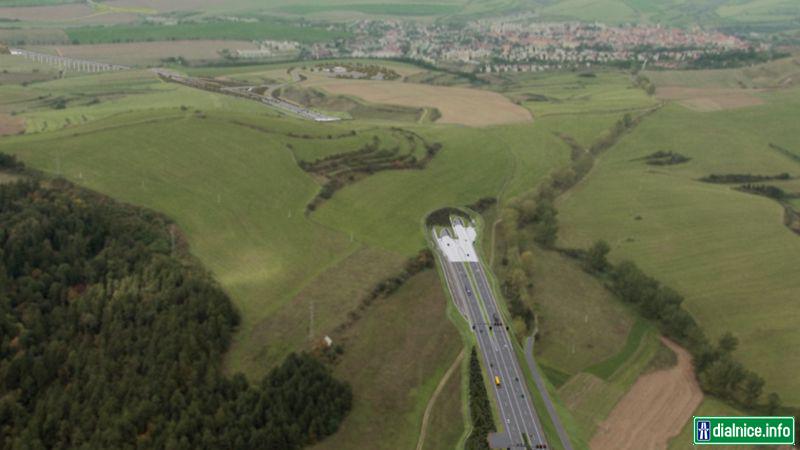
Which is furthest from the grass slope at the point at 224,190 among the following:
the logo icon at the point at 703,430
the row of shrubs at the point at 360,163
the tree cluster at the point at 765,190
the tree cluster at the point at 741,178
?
the tree cluster at the point at 765,190

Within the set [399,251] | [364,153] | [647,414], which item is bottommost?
[647,414]

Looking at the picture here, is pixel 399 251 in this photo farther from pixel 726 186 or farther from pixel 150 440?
pixel 726 186

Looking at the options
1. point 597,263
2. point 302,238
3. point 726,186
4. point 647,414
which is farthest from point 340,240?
point 726,186

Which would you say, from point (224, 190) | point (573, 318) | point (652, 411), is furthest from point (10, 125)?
point (652, 411)

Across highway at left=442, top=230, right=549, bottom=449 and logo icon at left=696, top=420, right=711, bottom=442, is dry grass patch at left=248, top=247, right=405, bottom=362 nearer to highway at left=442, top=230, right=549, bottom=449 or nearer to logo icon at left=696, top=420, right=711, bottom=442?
highway at left=442, top=230, right=549, bottom=449

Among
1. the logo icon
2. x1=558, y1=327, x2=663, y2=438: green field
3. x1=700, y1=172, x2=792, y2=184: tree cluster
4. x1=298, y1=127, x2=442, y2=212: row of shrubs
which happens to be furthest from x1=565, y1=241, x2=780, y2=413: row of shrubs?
x1=700, y1=172, x2=792, y2=184: tree cluster

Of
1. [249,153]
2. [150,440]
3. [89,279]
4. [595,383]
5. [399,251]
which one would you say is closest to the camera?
[150,440]

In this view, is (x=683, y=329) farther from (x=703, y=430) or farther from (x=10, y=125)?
(x=10, y=125)
